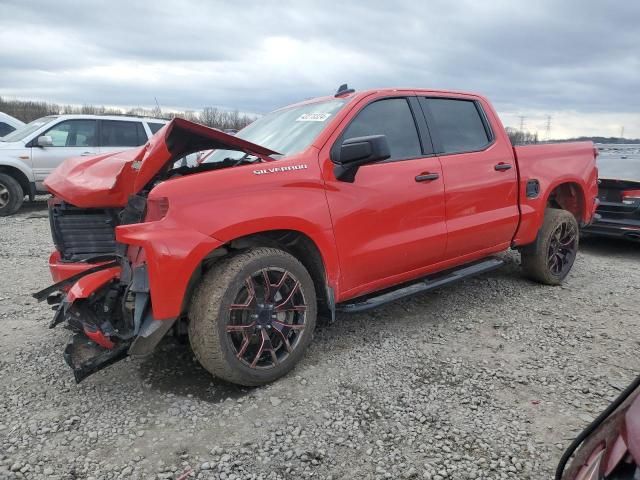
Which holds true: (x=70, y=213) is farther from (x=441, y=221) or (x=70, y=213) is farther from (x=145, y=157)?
(x=441, y=221)

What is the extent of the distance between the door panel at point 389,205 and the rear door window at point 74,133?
7.74m

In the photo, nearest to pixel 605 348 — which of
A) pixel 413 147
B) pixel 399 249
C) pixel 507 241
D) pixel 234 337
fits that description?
pixel 507 241

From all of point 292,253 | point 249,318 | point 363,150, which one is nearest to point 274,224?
point 292,253

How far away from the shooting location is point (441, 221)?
13.1 ft

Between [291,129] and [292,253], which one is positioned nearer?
[292,253]

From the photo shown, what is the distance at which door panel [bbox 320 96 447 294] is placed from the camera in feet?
11.3

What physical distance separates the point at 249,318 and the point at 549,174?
3396mm

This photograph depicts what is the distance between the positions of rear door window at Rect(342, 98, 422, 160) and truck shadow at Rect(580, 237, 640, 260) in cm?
444

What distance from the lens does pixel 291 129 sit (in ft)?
12.7

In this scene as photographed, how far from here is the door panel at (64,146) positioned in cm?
928

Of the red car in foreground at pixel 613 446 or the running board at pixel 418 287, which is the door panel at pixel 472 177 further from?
the red car in foreground at pixel 613 446

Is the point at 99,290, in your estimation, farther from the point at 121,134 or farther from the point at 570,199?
the point at 121,134

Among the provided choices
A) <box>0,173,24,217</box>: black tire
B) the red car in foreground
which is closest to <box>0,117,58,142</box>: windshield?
<box>0,173,24,217</box>: black tire

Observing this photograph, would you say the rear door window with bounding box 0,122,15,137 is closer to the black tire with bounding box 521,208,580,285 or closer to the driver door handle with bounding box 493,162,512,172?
the driver door handle with bounding box 493,162,512,172
